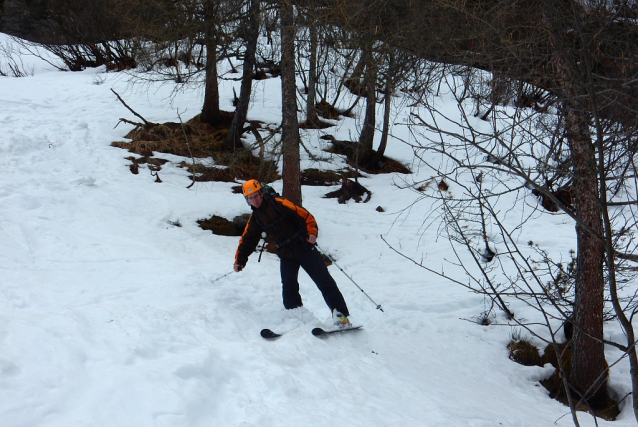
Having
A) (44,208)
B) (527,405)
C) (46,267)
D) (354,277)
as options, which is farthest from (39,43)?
(527,405)

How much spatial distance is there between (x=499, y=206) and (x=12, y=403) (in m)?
10.5

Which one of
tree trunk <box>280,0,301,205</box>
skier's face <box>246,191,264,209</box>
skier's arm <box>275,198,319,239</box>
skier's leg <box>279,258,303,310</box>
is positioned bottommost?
skier's leg <box>279,258,303,310</box>

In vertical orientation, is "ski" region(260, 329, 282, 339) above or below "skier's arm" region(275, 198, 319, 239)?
below

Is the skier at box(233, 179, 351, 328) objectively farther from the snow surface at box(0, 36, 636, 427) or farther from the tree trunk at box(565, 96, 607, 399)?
the tree trunk at box(565, 96, 607, 399)

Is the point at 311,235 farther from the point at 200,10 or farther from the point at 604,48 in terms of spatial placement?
the point at 200,10

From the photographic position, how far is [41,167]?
29.4ft

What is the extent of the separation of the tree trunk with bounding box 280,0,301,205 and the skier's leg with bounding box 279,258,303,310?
3214 mm

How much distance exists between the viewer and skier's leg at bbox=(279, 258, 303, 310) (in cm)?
541

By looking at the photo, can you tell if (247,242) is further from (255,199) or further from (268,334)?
(268,334)

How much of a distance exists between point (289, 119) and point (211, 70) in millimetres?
4149

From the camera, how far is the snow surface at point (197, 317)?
132 inches

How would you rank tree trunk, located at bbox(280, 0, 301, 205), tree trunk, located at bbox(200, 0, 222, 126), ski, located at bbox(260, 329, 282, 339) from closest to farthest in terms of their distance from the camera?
ski, located at bbox(260, 329, 282, 339), tree trunk, located at bbox(280, 0, 301, 205), tree trunk, located at bbox(200, 0, 222, 126)

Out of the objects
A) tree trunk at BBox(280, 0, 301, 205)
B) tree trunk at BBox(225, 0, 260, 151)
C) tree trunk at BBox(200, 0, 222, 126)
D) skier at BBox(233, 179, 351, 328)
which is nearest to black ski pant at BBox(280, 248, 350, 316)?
skier at BBox(233, 179, 351, 328)

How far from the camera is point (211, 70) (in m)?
11.2
